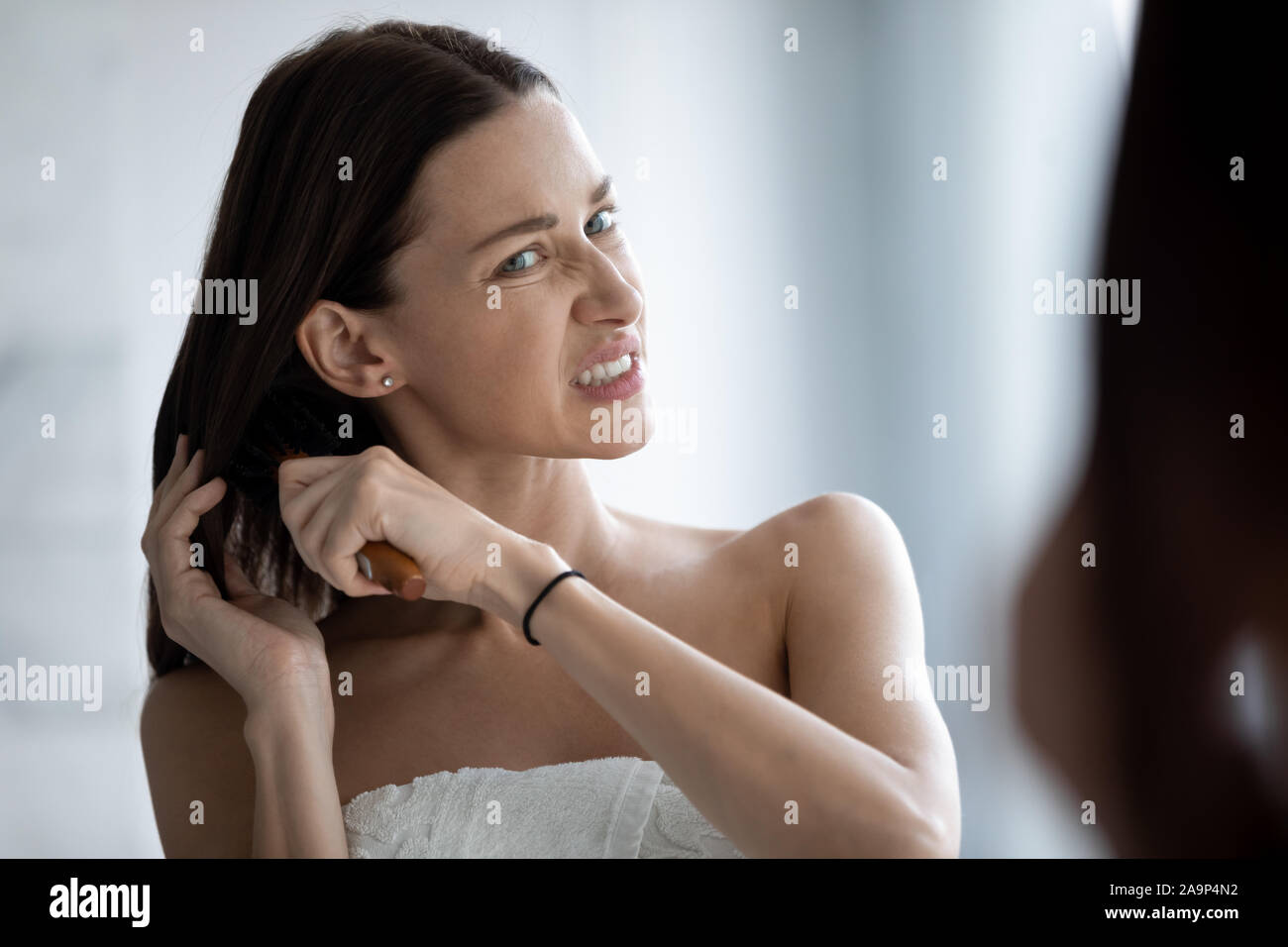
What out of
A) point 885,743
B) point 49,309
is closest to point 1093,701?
point 885,743

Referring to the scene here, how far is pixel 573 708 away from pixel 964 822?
Answer: 2.88 ft

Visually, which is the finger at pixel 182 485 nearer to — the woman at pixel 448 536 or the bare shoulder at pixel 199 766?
the woman at pixel 448 536

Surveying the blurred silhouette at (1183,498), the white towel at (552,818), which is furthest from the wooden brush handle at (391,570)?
the blurred silhouette at (1183,498)

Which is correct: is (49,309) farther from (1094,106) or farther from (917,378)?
(1094,106)

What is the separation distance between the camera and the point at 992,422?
183 centimetres

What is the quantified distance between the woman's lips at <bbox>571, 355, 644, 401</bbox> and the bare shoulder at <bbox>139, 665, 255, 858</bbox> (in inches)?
22.2

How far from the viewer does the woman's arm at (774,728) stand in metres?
0.90

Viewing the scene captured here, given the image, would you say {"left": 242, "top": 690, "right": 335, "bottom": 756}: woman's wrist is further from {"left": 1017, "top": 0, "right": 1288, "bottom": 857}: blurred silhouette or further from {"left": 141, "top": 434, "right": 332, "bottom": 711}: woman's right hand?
{"left": 1017, "top": 0, "right": 1288, "bottom": 857}: blurred silhouette

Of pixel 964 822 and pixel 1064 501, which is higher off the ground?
pixel 1064 501

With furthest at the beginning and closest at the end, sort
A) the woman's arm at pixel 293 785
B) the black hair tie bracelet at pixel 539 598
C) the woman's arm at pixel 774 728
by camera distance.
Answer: the woman's arm at pixel 293 785 → the black hair tie bracelet at pixel 539 598 → the woman's arm at pixel 774 728

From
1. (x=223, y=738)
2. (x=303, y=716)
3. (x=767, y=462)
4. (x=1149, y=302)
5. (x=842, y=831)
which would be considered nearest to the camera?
(x=842, y=831)

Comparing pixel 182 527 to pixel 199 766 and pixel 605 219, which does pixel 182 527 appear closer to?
pixel 199 766

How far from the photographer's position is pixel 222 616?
Result: 1.22 m

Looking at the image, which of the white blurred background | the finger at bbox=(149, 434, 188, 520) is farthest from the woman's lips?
the white blurred background
